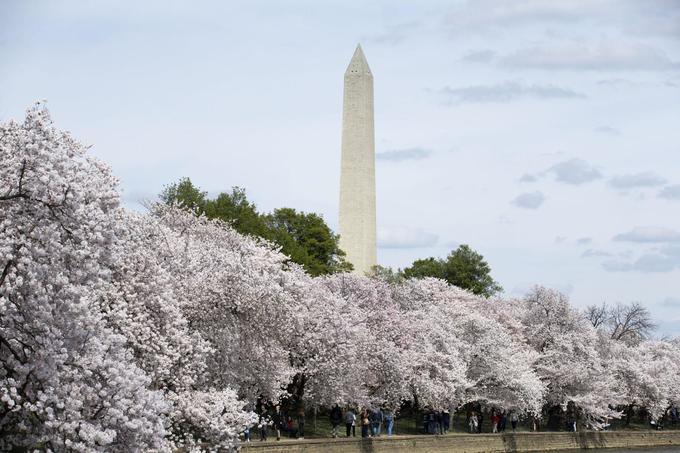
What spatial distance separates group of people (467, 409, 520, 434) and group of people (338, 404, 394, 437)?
736 cm

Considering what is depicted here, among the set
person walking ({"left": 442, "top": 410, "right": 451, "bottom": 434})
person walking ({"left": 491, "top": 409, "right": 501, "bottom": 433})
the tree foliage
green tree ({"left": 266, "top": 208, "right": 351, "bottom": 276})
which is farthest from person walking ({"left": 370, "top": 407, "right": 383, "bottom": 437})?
green tree ({"left": 266, "top": 208, "right": 351, "bottom": 276})

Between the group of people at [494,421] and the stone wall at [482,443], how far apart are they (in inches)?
104

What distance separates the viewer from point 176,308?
33.2 metres

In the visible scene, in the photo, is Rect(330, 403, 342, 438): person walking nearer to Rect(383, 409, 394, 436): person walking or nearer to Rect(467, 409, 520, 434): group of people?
Rect(383, 409, 394, 436): person walking

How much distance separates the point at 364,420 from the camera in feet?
163

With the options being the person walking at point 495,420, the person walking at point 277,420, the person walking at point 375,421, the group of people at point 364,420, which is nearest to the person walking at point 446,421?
the person walking at point 495,420

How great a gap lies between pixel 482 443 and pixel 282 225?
39.9 m

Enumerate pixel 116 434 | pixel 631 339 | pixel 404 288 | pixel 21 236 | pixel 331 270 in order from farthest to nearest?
pixel 631 339
pixel 331 270
pixel 404 288
pixel 116 434
pixel 21 236

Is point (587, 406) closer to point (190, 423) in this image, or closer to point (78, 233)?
point (190, 423)

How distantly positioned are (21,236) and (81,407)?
365 cm

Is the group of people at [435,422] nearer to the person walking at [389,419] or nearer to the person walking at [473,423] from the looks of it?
the person walking at [473,423]

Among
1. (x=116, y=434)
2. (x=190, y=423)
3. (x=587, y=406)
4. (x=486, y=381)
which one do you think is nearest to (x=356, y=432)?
(x=486, y=381)

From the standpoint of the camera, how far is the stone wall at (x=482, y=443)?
1705 inches

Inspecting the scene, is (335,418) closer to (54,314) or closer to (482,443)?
(482,443)
